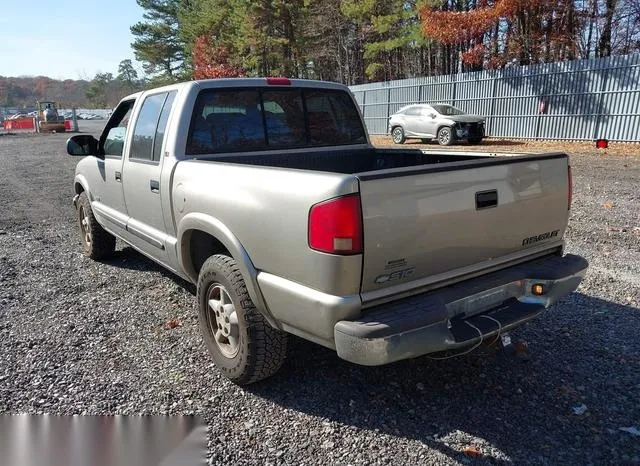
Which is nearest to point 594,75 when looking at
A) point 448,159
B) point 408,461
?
point 448,159

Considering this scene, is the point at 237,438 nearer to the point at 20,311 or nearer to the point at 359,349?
the point at 359,349

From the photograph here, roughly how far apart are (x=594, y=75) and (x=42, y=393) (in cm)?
1893

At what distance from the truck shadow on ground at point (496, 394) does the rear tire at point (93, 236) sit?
10.2 feet

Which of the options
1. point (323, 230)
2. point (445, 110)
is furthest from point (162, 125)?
point (445, 110)

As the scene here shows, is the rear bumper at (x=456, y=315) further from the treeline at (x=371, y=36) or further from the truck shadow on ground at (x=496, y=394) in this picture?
the treeline at (x=371, y=36)

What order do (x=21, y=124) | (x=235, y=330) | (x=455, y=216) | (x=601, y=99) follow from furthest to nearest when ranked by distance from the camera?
(x=21, y=124)
(x=601, y=99)
(x=235, y=330)
(x=455, y=216)

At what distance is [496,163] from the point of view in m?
2.80

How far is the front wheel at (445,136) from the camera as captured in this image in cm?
1848

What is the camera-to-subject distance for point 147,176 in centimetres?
393

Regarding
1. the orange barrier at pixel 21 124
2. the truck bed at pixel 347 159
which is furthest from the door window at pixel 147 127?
the orange barrier at pixel 21 124

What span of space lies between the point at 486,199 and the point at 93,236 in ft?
14.9

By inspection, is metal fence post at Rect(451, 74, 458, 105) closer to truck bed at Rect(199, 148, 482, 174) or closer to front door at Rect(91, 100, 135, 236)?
truck bed at Rect(199, 148, 482, 174)

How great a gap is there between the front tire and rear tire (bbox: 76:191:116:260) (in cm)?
283

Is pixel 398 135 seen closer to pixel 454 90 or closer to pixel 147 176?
pixel 454 90
